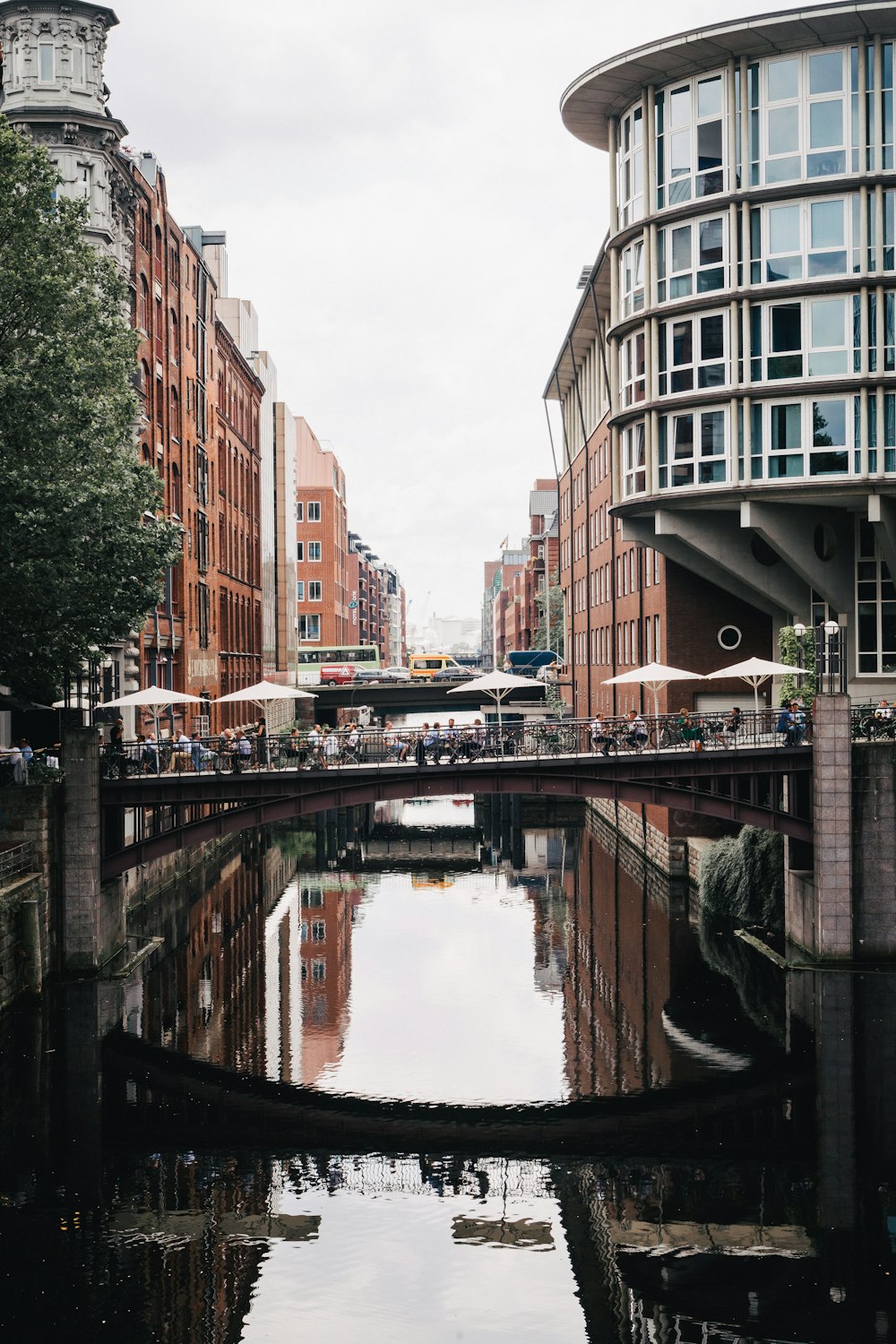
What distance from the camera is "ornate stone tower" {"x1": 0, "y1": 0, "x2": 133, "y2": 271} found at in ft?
150

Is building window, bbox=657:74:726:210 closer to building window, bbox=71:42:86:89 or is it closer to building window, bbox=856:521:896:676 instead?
building window, bbox=856:521:896:676

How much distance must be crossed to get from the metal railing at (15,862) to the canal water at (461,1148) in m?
3.38

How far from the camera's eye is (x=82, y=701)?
156 ft

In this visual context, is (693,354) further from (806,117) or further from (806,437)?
(806,117)

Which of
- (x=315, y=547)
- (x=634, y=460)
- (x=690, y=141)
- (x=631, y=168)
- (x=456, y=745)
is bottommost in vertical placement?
(x=456, y=745)

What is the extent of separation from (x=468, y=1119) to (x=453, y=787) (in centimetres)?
1353

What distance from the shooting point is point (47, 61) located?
46.1 meters

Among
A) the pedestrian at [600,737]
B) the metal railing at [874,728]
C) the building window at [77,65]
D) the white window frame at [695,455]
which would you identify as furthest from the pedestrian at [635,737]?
the building window at [77,65]

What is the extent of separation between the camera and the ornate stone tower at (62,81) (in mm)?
45812

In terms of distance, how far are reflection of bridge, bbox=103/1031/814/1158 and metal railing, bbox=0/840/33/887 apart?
22.0 feet

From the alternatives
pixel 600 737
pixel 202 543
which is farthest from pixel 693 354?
pixel 202 543

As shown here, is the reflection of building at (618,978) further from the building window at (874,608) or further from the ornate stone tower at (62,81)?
the ornate stone tower at (62,81)

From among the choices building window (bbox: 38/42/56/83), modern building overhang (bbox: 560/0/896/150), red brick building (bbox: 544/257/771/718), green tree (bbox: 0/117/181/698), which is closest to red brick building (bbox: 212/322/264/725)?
red brick building (bbox: 544/257/771/718)

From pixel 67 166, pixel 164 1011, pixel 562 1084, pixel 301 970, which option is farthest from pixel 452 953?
pixel 67 166
